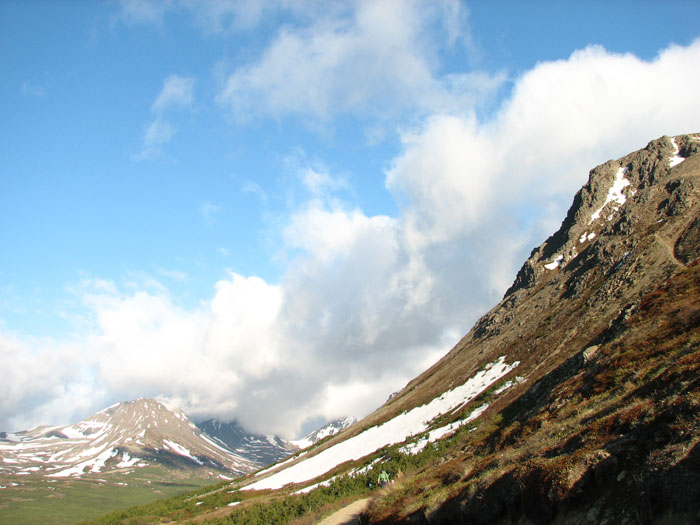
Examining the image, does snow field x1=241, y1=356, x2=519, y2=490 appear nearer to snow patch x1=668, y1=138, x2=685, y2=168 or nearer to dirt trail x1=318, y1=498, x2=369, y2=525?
dirt trail x1=318, y1=498, x2=369, y2=525

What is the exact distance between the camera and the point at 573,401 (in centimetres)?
2566

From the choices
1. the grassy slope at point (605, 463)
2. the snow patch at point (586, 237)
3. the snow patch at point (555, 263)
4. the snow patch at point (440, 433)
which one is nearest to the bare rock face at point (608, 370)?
the grassy slope at point (605, 463)

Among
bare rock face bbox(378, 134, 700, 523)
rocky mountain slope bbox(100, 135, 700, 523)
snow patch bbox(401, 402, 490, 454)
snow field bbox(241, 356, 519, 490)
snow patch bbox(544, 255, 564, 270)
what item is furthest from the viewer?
snow patch bbox(544, 255, 564, 270)

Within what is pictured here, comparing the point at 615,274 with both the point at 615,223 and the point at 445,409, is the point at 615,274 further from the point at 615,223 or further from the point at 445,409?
the point at 445,409

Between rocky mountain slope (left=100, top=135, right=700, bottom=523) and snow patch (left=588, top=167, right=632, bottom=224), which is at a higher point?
snow patch (left=588, top=167, right=632, bottom=224)

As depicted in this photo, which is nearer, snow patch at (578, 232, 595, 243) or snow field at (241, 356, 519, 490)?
snow field at (241, 356, 519, 490)

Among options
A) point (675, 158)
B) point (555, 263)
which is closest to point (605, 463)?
point (555, 263)

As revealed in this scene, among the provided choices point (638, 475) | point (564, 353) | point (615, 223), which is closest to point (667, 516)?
point (638, 475)

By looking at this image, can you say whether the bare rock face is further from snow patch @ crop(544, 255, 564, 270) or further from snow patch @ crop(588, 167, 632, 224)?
snow patch @ crop(588, 167, 632, 224)

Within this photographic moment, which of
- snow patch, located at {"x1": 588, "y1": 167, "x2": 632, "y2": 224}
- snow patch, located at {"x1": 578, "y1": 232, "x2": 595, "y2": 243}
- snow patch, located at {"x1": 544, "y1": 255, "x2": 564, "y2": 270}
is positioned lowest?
snow patch, located at {"x1": 544, "y1": 255, "x2": 564, "y2": 270}

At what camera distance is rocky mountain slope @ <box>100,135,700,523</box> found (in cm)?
1184

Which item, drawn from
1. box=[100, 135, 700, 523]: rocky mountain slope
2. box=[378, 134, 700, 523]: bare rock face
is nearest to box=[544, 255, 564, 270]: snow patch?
box=[100, 135, 700, 523]: rocky mountain slope

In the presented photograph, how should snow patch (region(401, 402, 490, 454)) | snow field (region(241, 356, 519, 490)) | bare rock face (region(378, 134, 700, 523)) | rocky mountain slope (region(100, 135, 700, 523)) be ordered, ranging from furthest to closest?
snow field (region(241, 356, 519, 490)) → snow patch (region(401, 402, 490, 454)) → rocky mountain slope (region(100, 135, 700, 523)) → bare rock face (region(378, 134, 700, 523))

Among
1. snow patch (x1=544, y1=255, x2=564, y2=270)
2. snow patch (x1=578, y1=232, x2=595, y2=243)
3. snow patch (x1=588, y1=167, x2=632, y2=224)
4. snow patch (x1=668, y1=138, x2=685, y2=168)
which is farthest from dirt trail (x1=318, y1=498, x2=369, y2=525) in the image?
snow patch (x1=668, y1=138, x2=685, y2=168)
